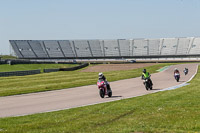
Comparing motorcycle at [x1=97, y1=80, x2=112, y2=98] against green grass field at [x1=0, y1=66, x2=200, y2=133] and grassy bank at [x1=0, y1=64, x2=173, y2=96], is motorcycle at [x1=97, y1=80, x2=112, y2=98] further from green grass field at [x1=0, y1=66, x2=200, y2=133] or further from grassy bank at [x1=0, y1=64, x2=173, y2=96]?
grassy bank at [x1=0, y1=64, x2=173, y2=96]

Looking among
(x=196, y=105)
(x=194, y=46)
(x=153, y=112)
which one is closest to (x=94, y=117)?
(x=153, y=112)

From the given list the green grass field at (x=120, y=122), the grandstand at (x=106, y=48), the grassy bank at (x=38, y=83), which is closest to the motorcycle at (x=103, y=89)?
the green grass field at (x=120, y=122)

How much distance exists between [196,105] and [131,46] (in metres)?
116

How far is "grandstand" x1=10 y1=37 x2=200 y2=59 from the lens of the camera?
11969 centimetres

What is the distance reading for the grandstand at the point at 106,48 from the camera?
393 feet

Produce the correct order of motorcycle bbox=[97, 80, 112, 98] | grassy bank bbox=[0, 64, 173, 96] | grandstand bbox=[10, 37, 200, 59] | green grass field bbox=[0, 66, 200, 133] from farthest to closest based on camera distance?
grandstand bbox=[10, 37, 200, 59] → grassy bank bbox=[0, 64, 173, 96] → motorcycle bbox=[97, 80, 112, 98] → green grass field bbox=[0, 66, 200, 133]

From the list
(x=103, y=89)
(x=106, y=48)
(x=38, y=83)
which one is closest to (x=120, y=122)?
(x=103, y=89)

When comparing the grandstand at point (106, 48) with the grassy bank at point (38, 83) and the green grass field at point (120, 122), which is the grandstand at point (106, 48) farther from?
the green grass field at point (120, 122)

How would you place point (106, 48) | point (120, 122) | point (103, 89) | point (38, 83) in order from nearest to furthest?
point (120, 122)
point (103, 89)
point (38, 83)
point (106, 48)

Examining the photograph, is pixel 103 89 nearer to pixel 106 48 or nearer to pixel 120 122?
pixel 120 122

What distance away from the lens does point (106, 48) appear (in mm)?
130000

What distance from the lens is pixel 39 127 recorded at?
10156 mm

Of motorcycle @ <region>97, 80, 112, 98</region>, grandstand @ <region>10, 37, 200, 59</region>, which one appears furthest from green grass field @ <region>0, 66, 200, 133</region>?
grandstand @ <region>10, 37, 200, 59</region>

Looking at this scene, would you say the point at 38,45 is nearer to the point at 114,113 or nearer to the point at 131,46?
the point at 131,46
